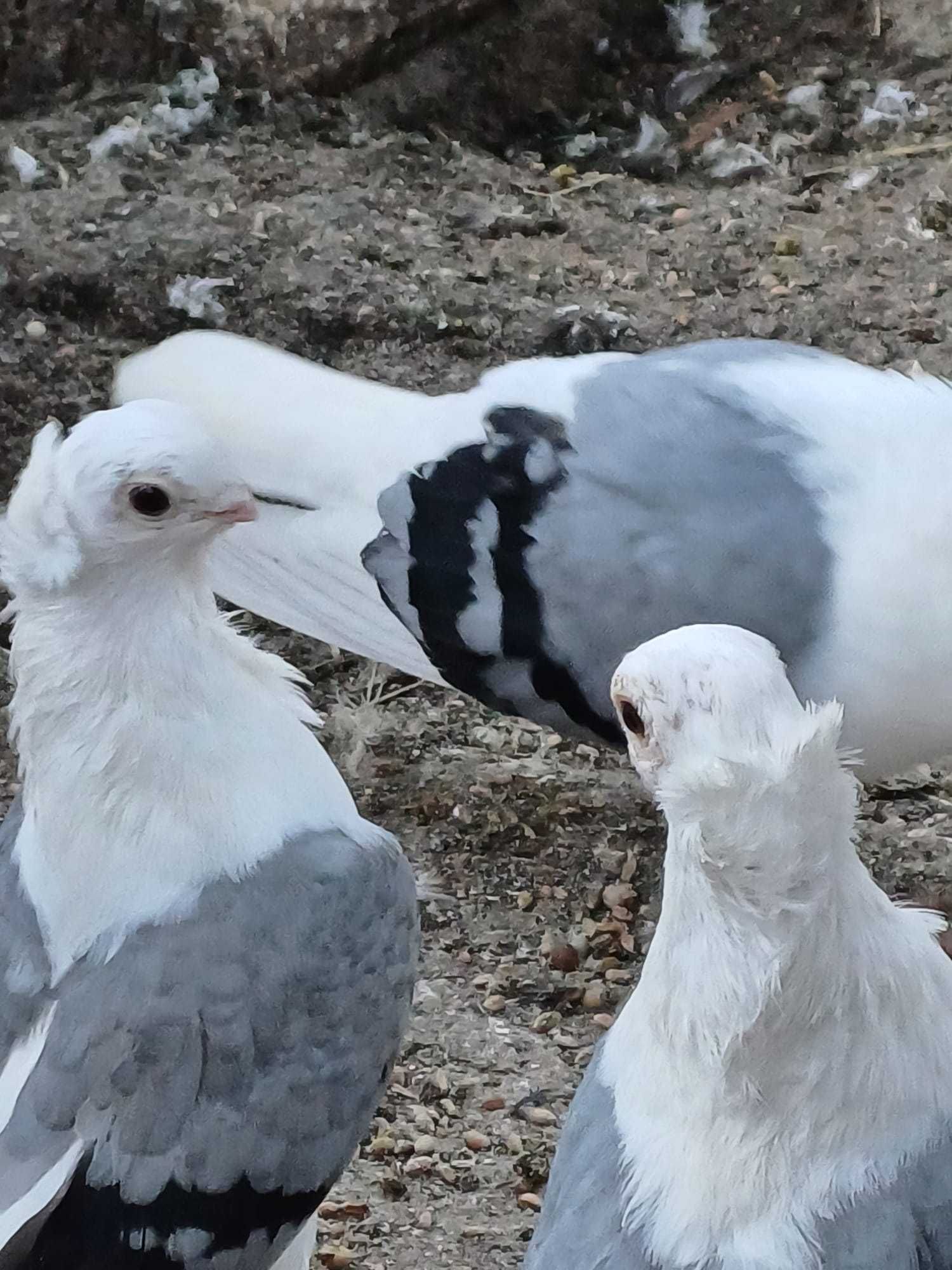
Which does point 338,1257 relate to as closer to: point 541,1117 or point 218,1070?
point 541,1117

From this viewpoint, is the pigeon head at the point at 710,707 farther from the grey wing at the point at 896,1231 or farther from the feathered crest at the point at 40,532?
the feathered crest at the point at 40,532

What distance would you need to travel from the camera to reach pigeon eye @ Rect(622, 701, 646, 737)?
1.33 meters

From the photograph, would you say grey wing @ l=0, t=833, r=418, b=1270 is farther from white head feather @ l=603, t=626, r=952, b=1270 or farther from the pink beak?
white head feather @ l=603, t=626, r=952, b=1270

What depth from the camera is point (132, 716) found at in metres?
1.86

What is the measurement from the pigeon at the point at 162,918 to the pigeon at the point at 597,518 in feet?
2.04

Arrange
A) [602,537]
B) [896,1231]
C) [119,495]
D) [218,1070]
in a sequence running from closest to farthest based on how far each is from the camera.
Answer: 1. [896,1231]
2. [119,495]
3. [218,1070]
4. [602,537]

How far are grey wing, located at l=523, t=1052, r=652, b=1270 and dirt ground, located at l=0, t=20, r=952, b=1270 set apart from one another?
32.6 inches

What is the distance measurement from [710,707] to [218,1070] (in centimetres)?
87

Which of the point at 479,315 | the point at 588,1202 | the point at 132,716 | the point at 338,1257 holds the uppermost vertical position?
the point at 132,716

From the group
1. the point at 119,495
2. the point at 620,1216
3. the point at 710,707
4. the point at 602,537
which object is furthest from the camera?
the point at 602,537

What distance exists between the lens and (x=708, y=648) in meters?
1.29

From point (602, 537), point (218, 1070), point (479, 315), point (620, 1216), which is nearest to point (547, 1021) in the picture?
point (602, 537)

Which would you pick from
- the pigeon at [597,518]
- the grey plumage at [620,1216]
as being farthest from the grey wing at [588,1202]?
the pigeon at [597,518]

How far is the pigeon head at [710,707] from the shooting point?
125 centimetres
